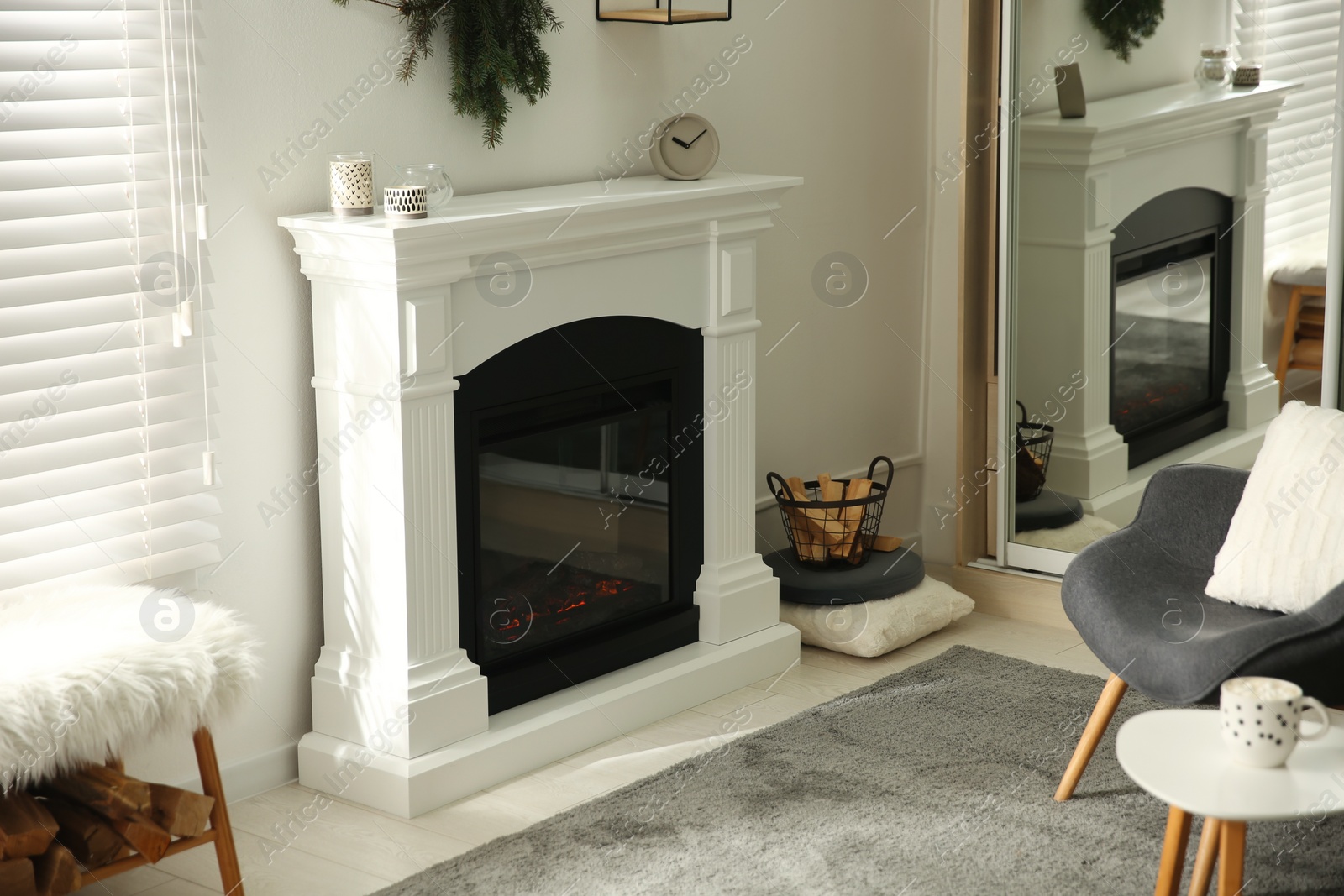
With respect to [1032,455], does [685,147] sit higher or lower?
higher

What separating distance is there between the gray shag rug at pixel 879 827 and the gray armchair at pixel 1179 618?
17 cm

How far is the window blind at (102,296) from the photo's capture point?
Answer: 250 centimetres

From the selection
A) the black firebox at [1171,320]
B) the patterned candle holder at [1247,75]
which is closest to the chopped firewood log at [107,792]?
the black firebox at [1171,320]

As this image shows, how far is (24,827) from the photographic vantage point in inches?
89.0

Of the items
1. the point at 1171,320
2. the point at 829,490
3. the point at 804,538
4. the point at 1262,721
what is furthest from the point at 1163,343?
the point at 1262,721

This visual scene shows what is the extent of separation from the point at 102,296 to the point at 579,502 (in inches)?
43.9

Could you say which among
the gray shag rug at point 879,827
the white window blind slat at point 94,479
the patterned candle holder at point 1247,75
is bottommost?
the gray shag rug at point 879,827

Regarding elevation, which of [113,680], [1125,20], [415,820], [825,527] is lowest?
[415,820]

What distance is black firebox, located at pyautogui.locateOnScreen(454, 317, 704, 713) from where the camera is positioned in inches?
121

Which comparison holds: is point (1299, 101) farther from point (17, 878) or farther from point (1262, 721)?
point (17, 878)

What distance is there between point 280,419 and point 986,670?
5.88ft

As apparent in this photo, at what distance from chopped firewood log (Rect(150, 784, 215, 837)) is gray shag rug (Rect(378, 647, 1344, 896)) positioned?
14.0 inches

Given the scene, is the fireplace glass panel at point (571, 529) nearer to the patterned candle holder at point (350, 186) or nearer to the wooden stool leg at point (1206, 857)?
the patterned candle holder at point (350, 186)

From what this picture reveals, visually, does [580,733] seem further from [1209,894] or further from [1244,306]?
[1244,306]
